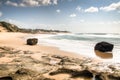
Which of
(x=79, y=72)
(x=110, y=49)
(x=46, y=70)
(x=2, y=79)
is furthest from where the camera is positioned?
(x=110, y=49)

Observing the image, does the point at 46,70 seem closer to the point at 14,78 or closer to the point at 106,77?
the point at 14,78

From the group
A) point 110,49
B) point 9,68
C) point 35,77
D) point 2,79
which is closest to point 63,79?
point 35,77

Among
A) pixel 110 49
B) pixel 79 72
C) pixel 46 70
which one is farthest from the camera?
pixel 110 49

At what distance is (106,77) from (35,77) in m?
3.17

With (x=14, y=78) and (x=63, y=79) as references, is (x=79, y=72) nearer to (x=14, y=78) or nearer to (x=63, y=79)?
(x=63, y=79)

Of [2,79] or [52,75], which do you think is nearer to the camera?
[2,79]

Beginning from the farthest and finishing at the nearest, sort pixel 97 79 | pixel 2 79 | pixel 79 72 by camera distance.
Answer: pixel 79 72 < pixel 97 79 < pixel 2 79

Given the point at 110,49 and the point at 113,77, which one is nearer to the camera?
the point at 113,77

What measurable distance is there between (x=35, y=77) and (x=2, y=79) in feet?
4.71

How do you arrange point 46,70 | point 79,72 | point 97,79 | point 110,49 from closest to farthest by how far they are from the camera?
1. point 97,79
2. point 79,72
3. point 46,70
4. point 110,49

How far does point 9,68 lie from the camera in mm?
9312

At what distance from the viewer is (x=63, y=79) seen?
7.63 meters

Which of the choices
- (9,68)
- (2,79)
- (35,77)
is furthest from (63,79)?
(9,68)

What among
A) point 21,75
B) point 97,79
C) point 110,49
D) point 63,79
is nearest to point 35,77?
point 21,75
